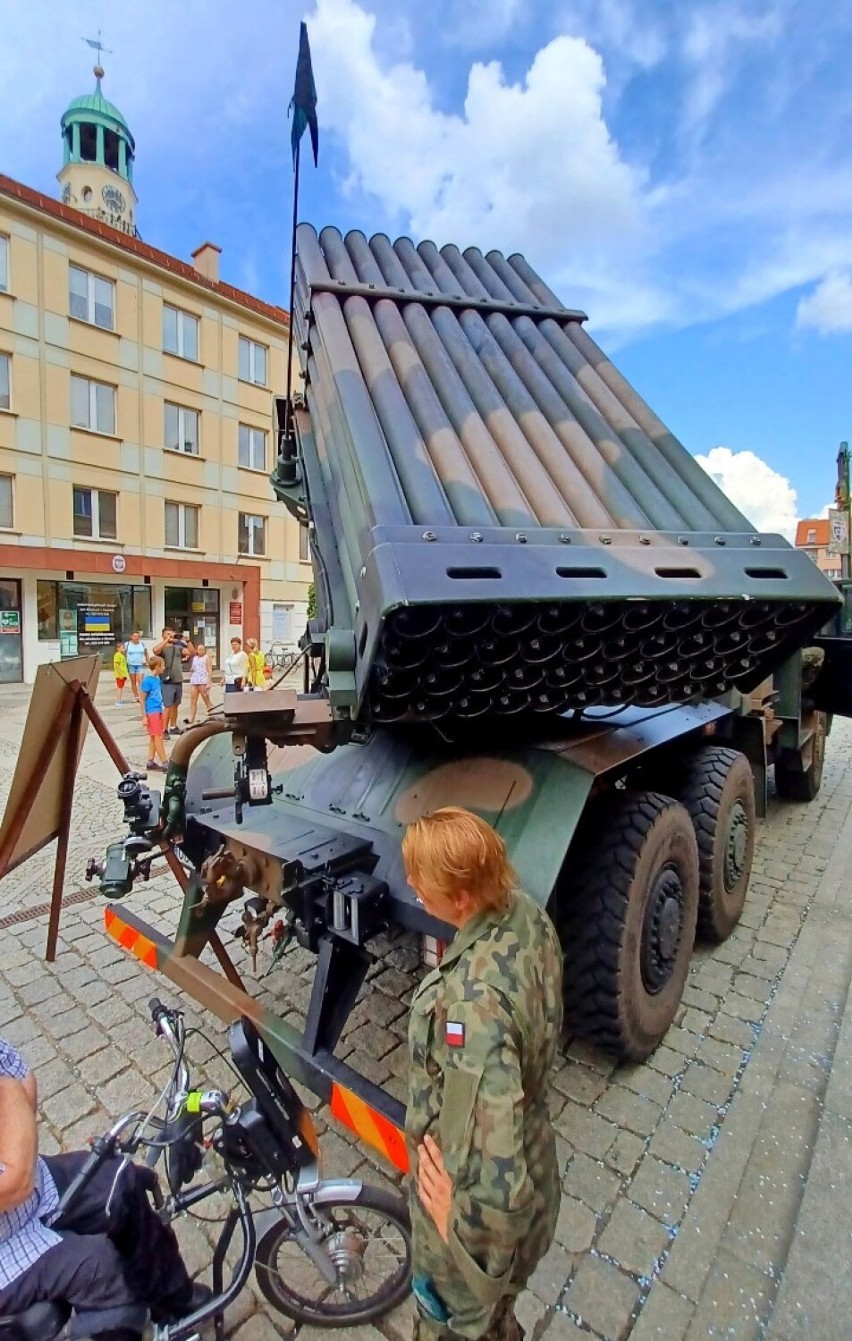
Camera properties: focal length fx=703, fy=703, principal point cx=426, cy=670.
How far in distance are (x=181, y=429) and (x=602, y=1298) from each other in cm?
2176

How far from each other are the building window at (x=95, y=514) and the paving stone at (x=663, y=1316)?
769 inches

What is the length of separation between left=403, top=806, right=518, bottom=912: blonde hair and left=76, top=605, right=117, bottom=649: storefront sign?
19097 mm

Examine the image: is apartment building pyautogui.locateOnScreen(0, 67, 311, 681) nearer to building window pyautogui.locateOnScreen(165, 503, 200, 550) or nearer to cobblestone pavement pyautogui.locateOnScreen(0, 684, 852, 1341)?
building window pyautogui.locateOnScreen(165, 503, 200, 550)

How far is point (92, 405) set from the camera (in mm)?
18484

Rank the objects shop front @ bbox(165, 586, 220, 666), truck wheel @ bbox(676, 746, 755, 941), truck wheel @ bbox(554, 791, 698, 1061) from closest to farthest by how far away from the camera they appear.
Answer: truck wheel @ bbox(554, 791, 698, 1061) < truck wheel @ bbox(676, 746, 755, 941) < shop front @ bbox(165, 586, 220, 666)

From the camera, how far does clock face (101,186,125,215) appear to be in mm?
34062

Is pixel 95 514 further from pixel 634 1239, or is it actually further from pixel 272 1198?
pixel 634 1239

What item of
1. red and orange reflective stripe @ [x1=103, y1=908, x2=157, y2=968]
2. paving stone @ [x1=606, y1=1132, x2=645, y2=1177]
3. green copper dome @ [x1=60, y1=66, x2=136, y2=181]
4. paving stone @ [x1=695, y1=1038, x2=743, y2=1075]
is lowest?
paving stone @ [x1=695, y1=1038, x2=743, y2=1075]

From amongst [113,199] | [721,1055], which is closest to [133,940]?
[721,1055]

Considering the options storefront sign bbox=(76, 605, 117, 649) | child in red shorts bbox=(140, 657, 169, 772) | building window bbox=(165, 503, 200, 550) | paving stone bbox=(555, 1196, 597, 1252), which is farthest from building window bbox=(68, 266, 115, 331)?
paving stone bbox=(555, 1196, 597, 1252)

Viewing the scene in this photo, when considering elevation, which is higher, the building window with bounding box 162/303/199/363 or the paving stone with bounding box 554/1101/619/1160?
the building window with bounding box 162/303/199/363

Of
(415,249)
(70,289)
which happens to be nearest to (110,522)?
(70,289)

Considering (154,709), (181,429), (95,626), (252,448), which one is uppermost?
(181,429)

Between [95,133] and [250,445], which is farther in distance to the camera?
[95,133]
